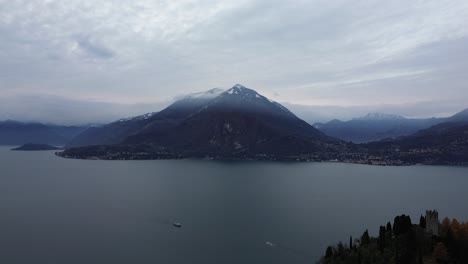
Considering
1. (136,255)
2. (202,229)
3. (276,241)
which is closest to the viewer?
(136,255)

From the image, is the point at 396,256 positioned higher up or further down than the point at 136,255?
higher up

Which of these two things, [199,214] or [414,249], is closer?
[414,249]

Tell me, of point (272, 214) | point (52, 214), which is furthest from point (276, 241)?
point (52, 214)

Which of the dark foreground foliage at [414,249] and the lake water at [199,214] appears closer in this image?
the dark foreground foliage at [414,249]

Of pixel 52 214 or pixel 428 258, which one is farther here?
pixel 52 214

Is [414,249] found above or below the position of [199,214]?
above

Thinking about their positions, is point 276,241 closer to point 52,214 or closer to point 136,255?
point 136,255

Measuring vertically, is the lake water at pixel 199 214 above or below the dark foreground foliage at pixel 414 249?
below

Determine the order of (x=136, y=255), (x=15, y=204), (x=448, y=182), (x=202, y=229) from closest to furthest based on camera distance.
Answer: (x=136, y=255) < (x=202, y=229) < (x=15, y=204) < (x=448, y=182)
